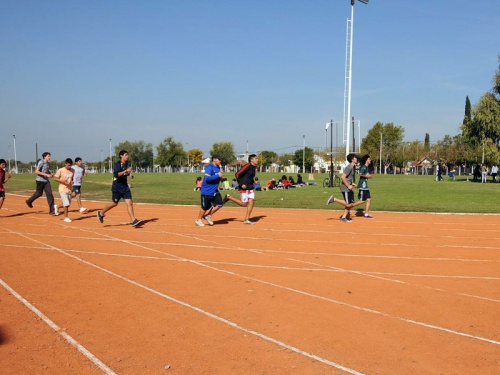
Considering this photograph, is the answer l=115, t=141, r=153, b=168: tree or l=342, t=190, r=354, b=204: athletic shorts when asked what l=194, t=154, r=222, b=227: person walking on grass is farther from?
l=115, t=141, r=153, b=168: tree

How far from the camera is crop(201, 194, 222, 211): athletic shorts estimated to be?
1234cm

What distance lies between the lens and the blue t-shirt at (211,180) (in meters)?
12.1

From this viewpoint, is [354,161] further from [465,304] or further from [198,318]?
[198,318]

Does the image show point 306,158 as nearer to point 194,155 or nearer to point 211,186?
point 194,155

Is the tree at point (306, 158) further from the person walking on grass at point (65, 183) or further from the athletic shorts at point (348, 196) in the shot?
the person walking on grass at point (65, 183)

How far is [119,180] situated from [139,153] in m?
129

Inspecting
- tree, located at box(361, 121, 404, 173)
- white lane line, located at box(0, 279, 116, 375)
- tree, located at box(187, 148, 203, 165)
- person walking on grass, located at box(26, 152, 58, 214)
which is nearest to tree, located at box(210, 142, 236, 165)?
tree, located at box(187, 148, 203, 165)

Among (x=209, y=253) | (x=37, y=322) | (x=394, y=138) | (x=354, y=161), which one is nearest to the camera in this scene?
(x=37, y=322)

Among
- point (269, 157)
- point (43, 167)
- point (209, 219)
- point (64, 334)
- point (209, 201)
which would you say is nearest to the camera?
point (64, 334)

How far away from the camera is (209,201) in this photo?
12.4 m

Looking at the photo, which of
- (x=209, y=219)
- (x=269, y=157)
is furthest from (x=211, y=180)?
(x=269, y=157)

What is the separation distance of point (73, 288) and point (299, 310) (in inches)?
117

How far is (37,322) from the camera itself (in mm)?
5051

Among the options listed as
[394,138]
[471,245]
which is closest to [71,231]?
[471,245]
